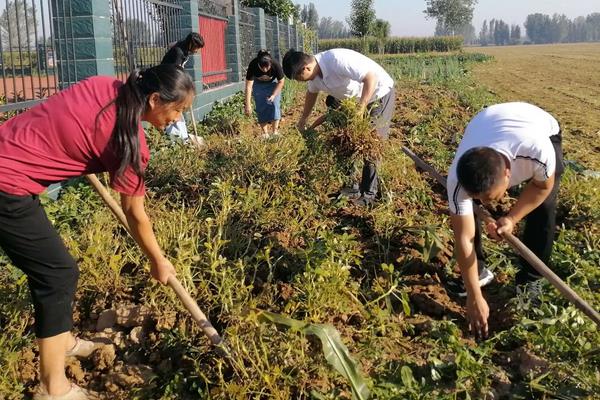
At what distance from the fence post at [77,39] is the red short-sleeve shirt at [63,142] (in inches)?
133

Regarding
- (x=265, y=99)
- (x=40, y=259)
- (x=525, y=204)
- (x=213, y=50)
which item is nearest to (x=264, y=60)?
(x=265, y=99)

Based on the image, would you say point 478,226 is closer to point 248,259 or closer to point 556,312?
point 556,312

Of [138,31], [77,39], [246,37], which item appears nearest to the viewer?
[77,39]

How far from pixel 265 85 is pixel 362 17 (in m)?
26.9

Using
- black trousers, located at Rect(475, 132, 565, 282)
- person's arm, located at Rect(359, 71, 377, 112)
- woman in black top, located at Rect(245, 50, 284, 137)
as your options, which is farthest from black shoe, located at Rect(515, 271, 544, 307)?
woman in black top, located at Rect(245, 50, 284, 137)

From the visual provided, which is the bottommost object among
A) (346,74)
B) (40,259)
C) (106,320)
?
(106,320)

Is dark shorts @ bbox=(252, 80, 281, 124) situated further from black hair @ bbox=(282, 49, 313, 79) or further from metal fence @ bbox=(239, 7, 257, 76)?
Answer: metal fence @ bbox=(239, 7, 257, 76)

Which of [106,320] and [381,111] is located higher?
[381,111]

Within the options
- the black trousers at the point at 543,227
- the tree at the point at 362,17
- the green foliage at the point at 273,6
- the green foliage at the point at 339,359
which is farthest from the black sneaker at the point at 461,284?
the tree at the point at 362,17

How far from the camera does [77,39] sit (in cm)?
529

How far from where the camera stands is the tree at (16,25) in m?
4.66

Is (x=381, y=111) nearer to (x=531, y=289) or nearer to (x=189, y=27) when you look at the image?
(x=531, y=289)

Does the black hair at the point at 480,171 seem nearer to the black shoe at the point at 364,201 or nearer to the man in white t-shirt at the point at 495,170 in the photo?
the man in white t-shirt at the point at 495,170

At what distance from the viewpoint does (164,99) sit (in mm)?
2131
